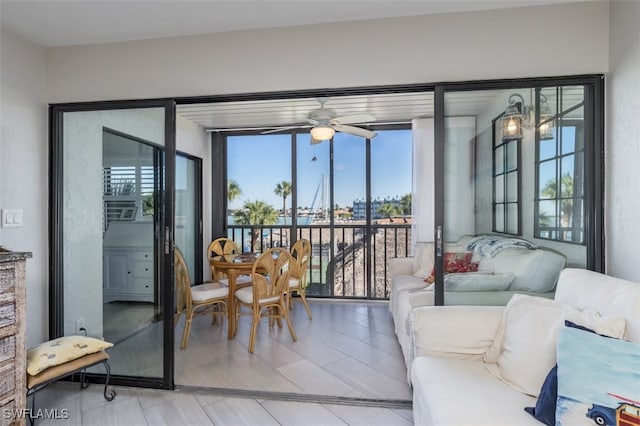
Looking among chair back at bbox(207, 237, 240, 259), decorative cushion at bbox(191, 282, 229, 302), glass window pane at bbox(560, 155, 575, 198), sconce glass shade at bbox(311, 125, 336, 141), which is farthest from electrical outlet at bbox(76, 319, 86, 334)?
glass window pane at bbox(560, 155, 575, 198)

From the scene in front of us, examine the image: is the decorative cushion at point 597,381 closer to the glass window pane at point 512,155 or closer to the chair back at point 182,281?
the glass window pane at point 512,155

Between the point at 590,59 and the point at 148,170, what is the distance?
3.02 m

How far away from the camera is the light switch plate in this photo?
88.7 inches

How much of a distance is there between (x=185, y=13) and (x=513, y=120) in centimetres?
222

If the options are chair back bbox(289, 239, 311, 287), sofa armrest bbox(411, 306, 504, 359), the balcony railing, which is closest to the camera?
sofa armrest bbox(411, 306, 504, 359)

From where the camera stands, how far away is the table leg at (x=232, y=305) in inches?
137

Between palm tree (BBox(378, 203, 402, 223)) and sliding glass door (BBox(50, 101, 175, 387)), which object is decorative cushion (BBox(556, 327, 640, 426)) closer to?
sliding glass door (BBox(50, 101, 175, 387))

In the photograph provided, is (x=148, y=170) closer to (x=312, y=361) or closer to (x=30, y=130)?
(x=30, y=130)

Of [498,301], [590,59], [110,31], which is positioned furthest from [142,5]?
[498,301]

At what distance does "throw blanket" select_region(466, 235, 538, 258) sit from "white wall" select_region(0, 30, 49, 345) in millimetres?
3061

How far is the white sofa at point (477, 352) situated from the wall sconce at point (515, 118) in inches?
36.6

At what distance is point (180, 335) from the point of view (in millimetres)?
3537

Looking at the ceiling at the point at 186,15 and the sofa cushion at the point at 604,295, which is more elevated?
the ceiling at the point at 186,15

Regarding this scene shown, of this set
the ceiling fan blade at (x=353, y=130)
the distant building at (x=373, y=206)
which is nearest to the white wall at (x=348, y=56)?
the ceiling fan blade at (x=353, y=130)
